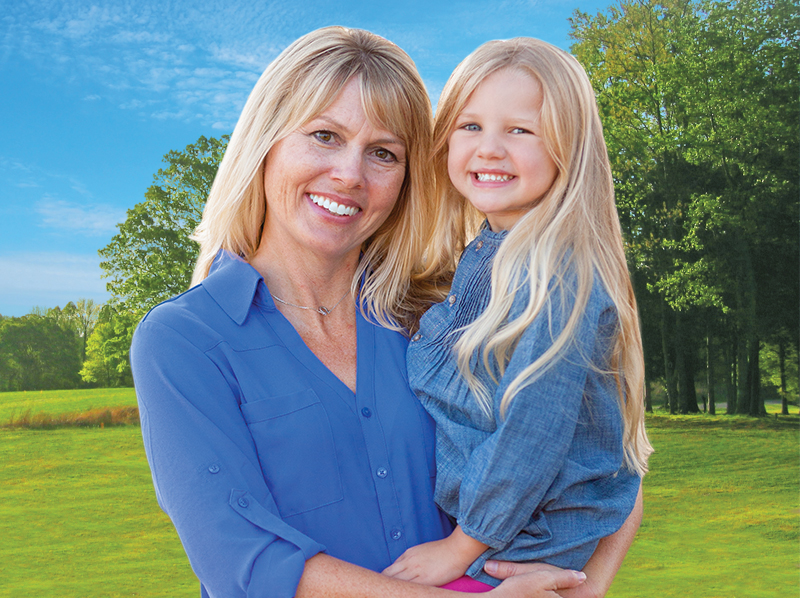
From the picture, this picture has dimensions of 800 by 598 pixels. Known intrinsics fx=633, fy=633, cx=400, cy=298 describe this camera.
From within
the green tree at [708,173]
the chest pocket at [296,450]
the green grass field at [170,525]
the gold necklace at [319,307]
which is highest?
the green tree at [708,173]

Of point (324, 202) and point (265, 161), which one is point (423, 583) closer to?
point (324, 202)

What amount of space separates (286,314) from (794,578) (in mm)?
11170

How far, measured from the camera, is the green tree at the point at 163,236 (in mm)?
17828

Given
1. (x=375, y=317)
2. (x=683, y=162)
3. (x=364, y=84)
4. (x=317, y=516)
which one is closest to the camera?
(x=317, y=516)

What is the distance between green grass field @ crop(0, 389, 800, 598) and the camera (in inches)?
384

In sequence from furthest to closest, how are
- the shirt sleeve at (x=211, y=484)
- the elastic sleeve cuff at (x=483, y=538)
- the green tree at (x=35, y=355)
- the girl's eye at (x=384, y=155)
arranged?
the green tree at (x=35, y=355) < the girl's eye at (x=384, y=155) < the elastic sleeve cuff at (x=483, y=538) < the shirt sleeve at (x=211, y=484)

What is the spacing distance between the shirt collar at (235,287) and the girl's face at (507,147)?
2.48 feet

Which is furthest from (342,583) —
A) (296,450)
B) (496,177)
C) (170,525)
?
(170,525)

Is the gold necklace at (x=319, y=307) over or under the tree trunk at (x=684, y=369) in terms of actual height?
over

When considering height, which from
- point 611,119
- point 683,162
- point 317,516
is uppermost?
point 611,119

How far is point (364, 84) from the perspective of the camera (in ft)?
6.31

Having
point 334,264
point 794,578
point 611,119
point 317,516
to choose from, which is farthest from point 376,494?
point 611,119

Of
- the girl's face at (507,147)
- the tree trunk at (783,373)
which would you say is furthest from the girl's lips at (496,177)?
the tree trunk at (783,373)

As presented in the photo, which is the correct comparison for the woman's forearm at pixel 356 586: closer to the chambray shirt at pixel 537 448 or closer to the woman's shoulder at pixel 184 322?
the chambray shirt at pixel 537 448
